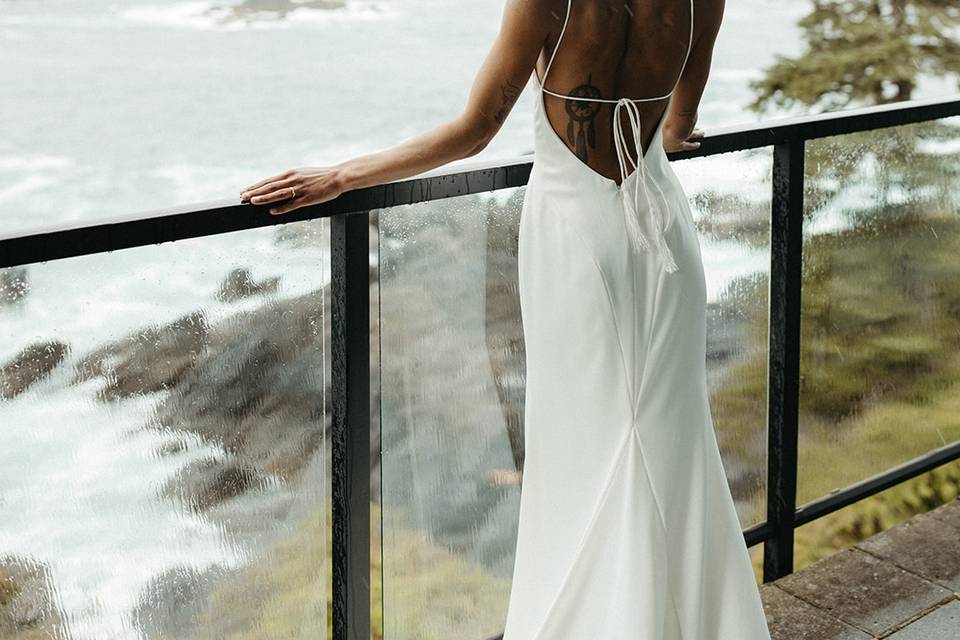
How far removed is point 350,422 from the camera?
2180 millimetres

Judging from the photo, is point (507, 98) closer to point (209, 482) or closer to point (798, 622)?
point (209, 482)

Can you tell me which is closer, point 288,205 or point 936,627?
point 288,205

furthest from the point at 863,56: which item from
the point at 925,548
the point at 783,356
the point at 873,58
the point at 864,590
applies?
the point at 864,590

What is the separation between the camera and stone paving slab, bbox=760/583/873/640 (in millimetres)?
2635

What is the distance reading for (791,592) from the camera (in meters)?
2.85

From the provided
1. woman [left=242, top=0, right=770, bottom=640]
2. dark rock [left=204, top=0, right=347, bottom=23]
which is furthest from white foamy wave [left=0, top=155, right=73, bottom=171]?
woman [left=242, top=0, right=770, bottom=640]

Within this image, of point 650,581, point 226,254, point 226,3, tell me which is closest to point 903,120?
Result: point 650,581

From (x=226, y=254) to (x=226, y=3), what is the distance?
21.3 m

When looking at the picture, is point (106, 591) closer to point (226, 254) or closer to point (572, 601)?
point (226, 254)

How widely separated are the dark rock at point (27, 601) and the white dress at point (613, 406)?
0.79 m

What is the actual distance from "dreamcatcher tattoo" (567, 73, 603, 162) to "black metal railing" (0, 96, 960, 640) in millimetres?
331

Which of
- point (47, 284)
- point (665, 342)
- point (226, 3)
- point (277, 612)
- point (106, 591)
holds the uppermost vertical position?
point (226, 3)

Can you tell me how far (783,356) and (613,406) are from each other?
3.53 feet

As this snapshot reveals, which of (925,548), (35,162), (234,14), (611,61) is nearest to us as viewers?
(611,61)
